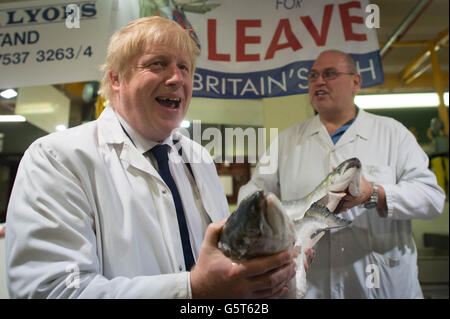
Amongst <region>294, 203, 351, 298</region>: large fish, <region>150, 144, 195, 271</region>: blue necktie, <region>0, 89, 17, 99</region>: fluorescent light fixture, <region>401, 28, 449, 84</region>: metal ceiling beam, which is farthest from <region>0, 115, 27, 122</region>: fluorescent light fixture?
<region>401, 28, 449, 84</region>: metal ceiling beam

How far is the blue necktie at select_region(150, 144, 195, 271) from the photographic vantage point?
1.81 feet

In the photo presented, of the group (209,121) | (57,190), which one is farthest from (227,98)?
(57,190)

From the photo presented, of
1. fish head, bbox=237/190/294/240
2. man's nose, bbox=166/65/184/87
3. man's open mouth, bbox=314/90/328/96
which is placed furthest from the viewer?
man's open mouth, bbox=314/90/328/96

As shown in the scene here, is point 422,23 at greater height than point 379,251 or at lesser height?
greater

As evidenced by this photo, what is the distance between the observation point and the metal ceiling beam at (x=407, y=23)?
65 centimetres

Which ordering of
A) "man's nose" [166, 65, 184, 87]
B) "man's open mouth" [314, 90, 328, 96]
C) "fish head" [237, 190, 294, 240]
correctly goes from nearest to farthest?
1. "fish head" [237, 190, 294, 240]
2. "man's nose" [166, 65, 184, 87]
3. "man's open mouth" [314, 90, 328, 96]

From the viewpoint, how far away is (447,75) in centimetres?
69

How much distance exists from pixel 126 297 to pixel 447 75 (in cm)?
80

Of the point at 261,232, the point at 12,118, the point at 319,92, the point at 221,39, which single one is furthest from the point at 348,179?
the point at 12,118

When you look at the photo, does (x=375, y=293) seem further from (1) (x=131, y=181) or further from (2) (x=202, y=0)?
(2) (x=202, y=0)

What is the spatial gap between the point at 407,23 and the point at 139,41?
0.56m

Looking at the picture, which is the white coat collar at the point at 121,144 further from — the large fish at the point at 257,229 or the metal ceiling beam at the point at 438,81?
the metal ceiling beam at the point at 438,81

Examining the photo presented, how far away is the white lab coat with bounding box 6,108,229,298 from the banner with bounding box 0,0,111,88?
140 mm

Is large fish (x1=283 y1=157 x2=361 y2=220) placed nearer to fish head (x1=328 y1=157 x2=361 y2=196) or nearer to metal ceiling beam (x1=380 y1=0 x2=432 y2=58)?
fish head (x1=328 y1=157 x2=361 y2=196)
